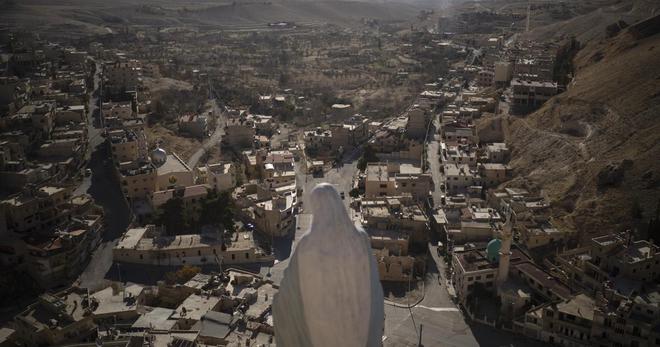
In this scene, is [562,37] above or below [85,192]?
above

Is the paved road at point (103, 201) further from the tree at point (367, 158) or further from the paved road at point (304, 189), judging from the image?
the tree at point (367, 158)

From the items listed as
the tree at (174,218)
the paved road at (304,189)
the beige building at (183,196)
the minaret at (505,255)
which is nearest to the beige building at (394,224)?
the paved road at (304,189)

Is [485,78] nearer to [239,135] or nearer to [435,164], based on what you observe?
[435,164]

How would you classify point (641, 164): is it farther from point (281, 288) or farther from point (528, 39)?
point (528, 39)

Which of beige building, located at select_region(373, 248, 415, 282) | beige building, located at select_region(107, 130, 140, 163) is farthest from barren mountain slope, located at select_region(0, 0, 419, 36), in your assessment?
beige building, located at select_region(373, 248, 415, 282)

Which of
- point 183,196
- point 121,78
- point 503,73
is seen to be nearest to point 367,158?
point 183,196

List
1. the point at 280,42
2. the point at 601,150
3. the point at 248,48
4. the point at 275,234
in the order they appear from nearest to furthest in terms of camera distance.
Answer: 1. the point at 275,234
2. the point at 601,150
3. the point at 248,48
4. the point at 280,42

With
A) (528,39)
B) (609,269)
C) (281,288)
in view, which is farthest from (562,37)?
(281,288)
